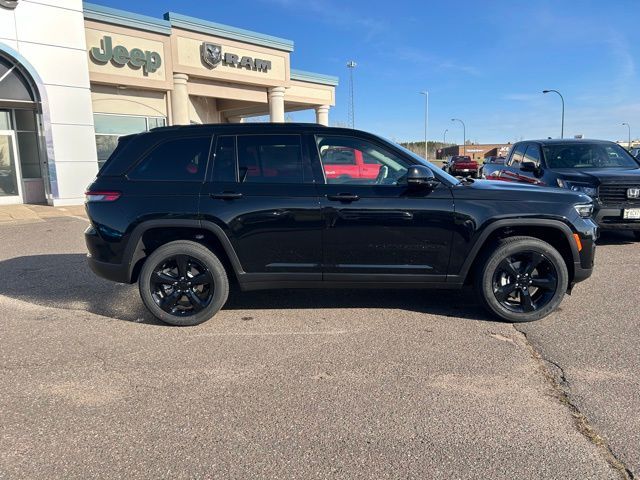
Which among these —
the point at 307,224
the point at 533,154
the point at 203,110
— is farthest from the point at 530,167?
the point at 203,110

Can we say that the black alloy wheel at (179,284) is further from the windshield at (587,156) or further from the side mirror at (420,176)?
the windshield at (587,156)

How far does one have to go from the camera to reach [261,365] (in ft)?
12.2

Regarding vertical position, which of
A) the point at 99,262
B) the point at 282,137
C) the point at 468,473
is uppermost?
the point at 282,137

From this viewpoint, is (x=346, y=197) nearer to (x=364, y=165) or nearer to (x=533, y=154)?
(x=364, y=165)

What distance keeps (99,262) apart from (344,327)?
7.90ft

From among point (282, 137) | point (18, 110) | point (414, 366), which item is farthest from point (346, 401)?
point (18, 110)

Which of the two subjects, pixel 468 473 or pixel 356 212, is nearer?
pixel 468 473

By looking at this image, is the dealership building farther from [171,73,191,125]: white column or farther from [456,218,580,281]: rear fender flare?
[456,218,580,281]: rear fender flare

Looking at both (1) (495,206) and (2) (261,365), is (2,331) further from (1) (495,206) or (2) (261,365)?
(1) (495,206)

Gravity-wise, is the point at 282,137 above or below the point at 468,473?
above

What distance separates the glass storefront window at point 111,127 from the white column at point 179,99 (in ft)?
3.38

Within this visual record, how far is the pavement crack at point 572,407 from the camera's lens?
2.50 meters

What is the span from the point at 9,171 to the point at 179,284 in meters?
14.0

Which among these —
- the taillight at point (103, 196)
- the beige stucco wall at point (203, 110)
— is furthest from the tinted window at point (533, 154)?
the beige stucco wall at point (203, 110)
